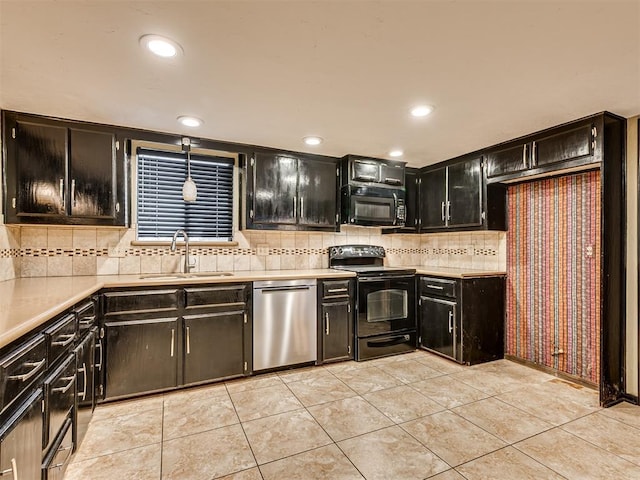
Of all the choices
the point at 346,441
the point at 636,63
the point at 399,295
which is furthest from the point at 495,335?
the point at 636,63

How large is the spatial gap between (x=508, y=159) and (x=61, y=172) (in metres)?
3.91

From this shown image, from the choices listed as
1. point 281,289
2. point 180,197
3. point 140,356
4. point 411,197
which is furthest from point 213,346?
point 411,197

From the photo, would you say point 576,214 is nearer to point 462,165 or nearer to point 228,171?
point 462,165

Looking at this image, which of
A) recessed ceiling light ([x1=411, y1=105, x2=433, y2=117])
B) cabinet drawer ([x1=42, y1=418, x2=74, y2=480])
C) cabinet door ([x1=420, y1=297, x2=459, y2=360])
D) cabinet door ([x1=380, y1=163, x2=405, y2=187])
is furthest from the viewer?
cabinet door ([x1=380, y1=163, x2=405, y2=187])

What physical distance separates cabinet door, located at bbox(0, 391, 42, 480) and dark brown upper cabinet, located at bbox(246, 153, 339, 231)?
2.28m

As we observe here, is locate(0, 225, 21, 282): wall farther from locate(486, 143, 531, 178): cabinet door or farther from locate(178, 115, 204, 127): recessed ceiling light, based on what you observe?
locate(486, 143, 531, 178): cabinet door

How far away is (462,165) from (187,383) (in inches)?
137

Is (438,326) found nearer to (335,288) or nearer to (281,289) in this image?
(335,288)

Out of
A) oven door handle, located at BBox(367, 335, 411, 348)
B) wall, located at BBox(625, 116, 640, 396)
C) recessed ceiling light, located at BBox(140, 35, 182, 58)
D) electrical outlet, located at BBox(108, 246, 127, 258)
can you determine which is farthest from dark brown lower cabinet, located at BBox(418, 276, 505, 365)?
electrical outlet, located at BBox(108, 246, 127, 258)

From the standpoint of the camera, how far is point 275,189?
3.48 meters

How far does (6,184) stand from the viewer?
254 centimetres

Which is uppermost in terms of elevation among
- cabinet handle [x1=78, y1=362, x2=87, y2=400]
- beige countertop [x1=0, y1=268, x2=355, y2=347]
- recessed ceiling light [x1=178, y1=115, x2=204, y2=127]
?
recessed ceiling light [x1=178, y1=115, x2=204, y2=127]

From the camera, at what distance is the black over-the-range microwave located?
12.3 ft

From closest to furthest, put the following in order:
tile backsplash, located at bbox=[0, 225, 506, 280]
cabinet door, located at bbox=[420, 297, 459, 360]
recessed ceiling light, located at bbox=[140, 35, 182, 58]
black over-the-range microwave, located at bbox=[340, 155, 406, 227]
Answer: recessed ceiling light, located at bbox=[140, 35, 182, 58], tile backsplash, located at bbox=[0, 225, 506, 280], cabinet door, located at bbox=[420, 297, 459, 360], black over-the-range microwave, located at bbox=[340, 155, 406, 227]
